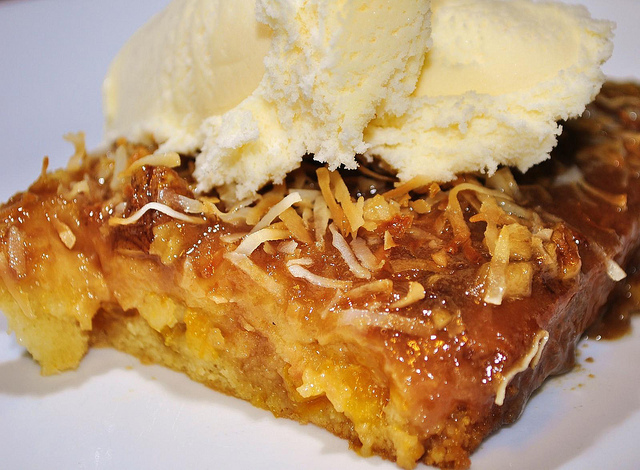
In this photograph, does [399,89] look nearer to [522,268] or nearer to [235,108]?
[235,108]

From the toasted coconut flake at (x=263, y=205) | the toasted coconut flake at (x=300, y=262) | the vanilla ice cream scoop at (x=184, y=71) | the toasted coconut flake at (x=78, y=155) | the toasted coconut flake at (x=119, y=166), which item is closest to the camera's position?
the toasted coconut flake at (x=300, y=262)

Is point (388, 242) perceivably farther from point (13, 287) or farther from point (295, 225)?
point (13, 287)

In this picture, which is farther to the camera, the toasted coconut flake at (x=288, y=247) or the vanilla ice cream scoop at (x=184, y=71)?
the vanilla ice cream scoop at (x=184, y=71)

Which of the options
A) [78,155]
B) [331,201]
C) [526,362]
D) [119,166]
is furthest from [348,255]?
[78,155]

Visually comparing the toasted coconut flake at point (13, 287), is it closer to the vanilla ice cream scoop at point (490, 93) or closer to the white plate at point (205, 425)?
the white plate at point (205, 425)

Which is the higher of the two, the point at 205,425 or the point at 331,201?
the point at 331,201

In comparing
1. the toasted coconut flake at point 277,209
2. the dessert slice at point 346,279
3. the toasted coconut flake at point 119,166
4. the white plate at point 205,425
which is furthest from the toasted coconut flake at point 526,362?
the toasted coconut flake at point 119,166

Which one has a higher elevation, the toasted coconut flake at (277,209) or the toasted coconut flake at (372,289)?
the toasted coconut flake at (277,209)

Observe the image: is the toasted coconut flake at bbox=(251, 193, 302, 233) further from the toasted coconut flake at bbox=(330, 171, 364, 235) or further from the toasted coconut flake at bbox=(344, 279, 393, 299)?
the toasted coconut flake at bbox=(344, 279, 393, 299)
